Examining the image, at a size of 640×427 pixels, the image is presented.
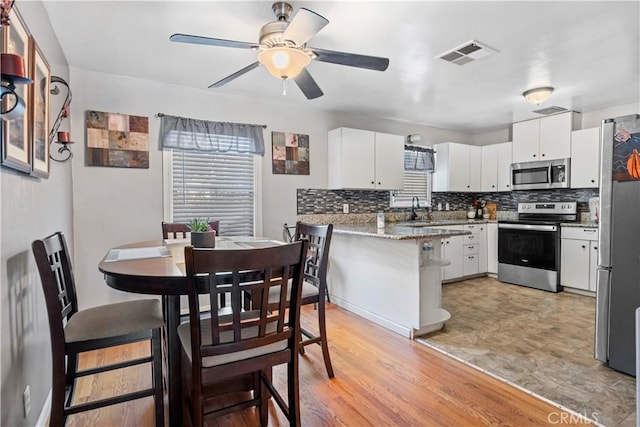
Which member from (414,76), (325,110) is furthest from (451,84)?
(325,110)

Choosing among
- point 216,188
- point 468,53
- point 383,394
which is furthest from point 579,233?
point 216,188

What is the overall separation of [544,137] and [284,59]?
4199 mm

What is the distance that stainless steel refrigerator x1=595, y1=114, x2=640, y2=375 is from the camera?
6.98ft

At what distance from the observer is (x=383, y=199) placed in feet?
15.9

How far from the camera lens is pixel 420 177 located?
5344mm

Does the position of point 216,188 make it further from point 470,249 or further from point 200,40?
point 470,249

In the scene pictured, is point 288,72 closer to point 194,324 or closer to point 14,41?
point 14,41

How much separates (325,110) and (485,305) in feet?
9.71

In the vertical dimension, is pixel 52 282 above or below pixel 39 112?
below

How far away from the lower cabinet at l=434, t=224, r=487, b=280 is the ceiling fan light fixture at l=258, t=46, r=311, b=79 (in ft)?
11.1

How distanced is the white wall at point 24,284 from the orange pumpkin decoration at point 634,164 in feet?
10.8

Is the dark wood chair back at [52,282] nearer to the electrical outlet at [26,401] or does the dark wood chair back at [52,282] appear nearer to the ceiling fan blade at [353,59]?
the electrical outlet at [26,401]

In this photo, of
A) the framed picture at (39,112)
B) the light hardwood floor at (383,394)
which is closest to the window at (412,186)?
the light hardwood floor at (383,394)

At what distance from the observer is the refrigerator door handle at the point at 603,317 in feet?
7.42
